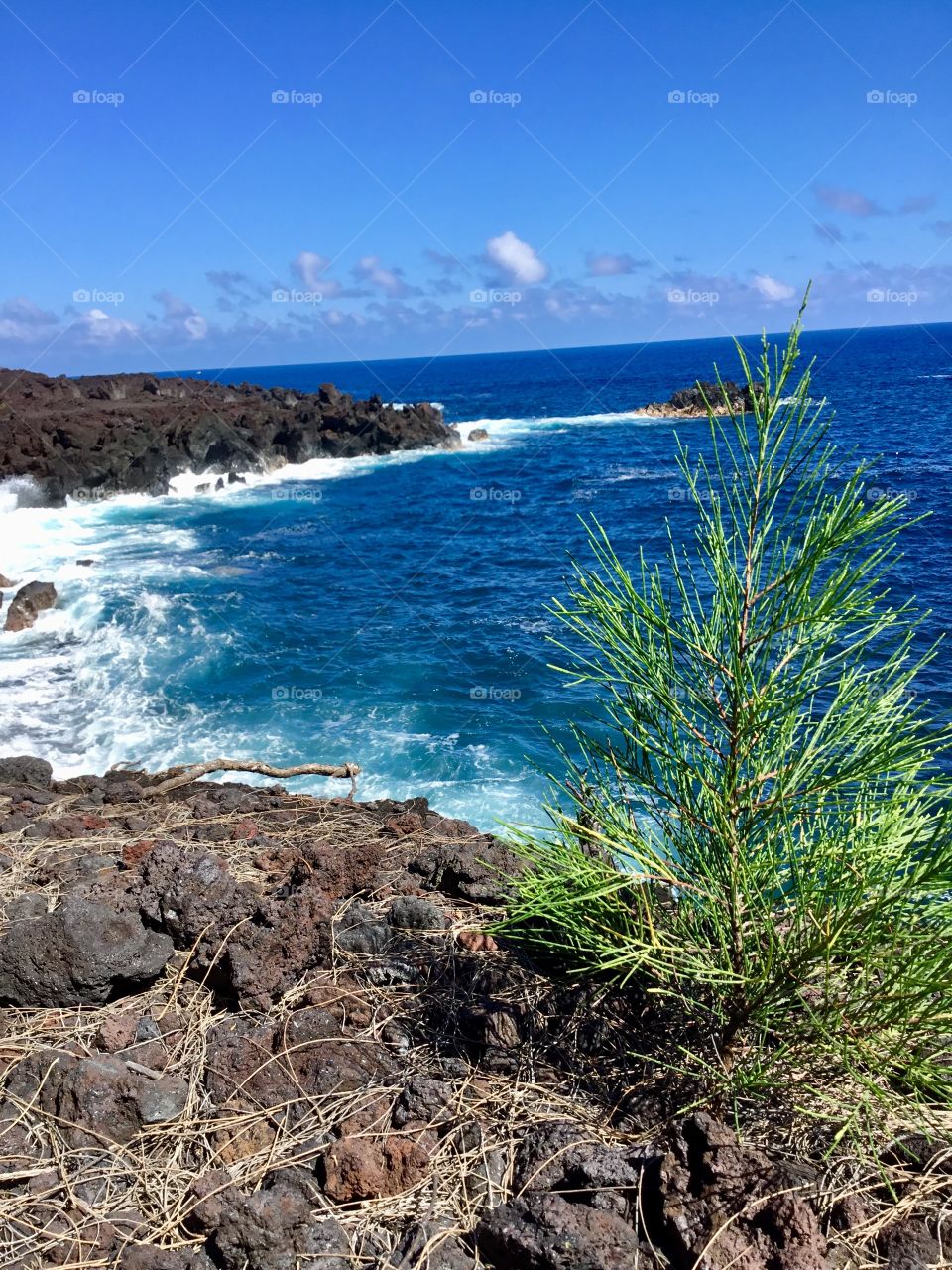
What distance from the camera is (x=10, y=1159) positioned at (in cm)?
270

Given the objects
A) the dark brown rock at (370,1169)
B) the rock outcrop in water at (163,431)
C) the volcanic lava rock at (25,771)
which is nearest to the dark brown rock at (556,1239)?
the dark brown rock at (370,1169)

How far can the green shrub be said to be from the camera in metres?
2.47

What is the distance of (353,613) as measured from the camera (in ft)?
62.7

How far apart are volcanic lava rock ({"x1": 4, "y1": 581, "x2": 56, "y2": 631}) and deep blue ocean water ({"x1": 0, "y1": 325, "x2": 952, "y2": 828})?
46 cm

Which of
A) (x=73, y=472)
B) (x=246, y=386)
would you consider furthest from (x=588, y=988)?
(x=246, y=386)

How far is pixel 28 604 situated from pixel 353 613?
20.8 ft

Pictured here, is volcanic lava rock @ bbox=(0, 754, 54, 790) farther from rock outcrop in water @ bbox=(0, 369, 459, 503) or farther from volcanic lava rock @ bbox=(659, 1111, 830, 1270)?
rock outcrop in water @ bbox=(0, 369, 459, 503)

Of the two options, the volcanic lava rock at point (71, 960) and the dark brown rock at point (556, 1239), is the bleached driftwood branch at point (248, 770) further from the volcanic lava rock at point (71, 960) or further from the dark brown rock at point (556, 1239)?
the dark brown rock at point (556, 1239)

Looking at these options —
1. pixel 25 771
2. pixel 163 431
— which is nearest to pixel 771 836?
pixel 25 771
